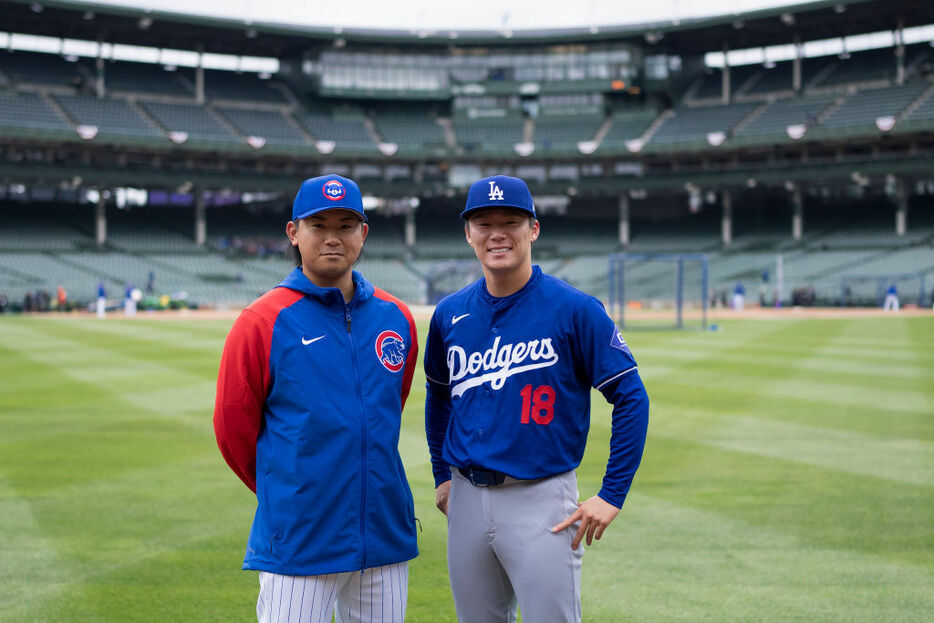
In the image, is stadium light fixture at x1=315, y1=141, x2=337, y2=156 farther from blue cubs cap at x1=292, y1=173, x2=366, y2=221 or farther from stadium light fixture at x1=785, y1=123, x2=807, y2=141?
blue cubs cap at x1=292, y1=173, x2=366, y2=221

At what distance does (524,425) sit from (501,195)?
1022 mm

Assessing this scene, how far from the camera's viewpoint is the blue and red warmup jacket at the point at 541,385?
3.51m

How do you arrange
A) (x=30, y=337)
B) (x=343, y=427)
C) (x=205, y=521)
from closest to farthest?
(x=343, y=427), (x=205, y=521), (x=30, y=337)

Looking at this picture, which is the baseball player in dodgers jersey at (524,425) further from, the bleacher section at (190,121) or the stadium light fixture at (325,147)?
the bleacher section at (190,121)

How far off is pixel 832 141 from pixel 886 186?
6.35 metres

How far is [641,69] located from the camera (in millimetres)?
68938

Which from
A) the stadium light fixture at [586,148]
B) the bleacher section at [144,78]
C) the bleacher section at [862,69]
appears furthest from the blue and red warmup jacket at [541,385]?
the bleacher section at [144,78]

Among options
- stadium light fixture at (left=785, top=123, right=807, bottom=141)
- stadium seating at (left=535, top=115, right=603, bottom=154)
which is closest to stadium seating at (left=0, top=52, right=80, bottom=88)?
stadium seating at (left=535, top=115, right=603, bottom=154)

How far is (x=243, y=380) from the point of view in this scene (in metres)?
3.34

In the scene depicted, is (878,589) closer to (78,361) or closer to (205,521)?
(205,521)

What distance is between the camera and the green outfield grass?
17.8 ft

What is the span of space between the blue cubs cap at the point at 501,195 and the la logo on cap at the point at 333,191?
0.55 m

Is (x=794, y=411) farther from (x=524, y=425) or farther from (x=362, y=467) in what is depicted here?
(x=362, y=467)

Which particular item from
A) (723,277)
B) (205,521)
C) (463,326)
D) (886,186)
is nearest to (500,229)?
(463,326)
